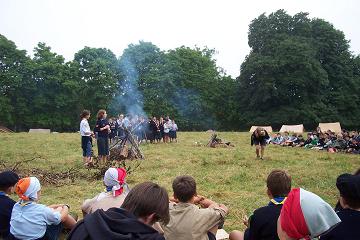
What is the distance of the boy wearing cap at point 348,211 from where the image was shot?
345cm

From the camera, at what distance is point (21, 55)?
4609 centimetres

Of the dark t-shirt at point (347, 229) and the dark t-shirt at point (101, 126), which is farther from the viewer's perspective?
the dark t-shirt at point (101, 126)

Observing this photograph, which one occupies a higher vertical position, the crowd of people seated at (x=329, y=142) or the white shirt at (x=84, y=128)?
the white shirt at (x=84, y=128)

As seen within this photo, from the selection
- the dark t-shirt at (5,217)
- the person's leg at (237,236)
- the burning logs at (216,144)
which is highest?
the burning logs at (216,144)

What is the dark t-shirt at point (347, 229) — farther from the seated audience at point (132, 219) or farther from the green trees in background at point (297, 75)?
the green trees in background at point (297, 75)

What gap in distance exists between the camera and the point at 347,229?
348 centimetres

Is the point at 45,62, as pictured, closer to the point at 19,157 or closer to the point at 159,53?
the point at 159,53

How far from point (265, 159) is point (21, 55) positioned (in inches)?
1512

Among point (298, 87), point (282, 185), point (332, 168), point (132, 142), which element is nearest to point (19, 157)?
point (132, 142)

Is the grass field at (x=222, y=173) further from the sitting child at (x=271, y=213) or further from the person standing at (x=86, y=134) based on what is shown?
the sitting child at (x=271, y=213)

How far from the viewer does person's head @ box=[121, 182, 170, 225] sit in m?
2.65

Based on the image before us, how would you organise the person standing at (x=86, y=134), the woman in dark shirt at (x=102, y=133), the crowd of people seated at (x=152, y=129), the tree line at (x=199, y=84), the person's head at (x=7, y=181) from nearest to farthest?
the person's head at (x=7, y=181)
the person standing at (x=86, y=134)
the woman in dark shirt at (x=102, y=133)
the crowd of people seated at (x=152, y=129)
the tree line at (x=199, y=84)

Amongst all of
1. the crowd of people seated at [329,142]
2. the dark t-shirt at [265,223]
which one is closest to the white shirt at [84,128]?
the dark t-shirt at [265,223]

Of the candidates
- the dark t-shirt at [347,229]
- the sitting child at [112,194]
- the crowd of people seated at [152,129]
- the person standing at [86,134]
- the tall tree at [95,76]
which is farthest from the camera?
the tall tree at [95,76]
